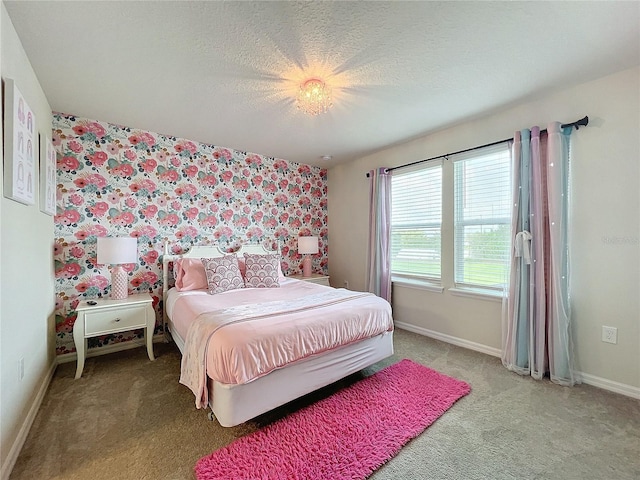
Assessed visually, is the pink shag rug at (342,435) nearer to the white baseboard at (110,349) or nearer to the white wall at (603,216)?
the white wall at (603,216)

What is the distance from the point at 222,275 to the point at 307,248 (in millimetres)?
1541

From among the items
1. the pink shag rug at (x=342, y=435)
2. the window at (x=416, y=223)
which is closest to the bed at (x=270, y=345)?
the pink shag rug at (x=342, y=435)

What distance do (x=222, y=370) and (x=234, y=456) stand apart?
1.49ft

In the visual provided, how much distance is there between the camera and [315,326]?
2.00 metres

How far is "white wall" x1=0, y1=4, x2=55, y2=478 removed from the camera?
1.51 metres

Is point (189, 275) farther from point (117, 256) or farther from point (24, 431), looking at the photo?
point (24, 431)

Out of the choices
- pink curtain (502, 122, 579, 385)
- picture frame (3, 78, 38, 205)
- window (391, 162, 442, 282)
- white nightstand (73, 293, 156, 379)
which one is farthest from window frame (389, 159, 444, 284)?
picture frame (3, 78, 38, 205)

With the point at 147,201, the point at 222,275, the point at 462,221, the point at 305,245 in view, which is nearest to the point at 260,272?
the point at 222,275

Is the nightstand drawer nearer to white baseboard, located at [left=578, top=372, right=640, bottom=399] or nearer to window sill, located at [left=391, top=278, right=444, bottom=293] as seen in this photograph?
window sill, located at [left=391, top=278, right=444, bottom=293]

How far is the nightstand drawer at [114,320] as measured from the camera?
2.53 m

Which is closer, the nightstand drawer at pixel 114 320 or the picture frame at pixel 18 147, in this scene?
the picture frame at pixel 18 147

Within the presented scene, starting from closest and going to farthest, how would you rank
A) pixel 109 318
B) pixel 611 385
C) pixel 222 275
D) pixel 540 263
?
pixel 611 385, pixel 540 263, pixel 109 318, pixel 222 275

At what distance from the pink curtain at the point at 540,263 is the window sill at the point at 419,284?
776 mm

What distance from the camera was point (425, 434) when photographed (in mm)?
1753
